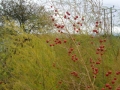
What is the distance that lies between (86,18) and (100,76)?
4.32ft

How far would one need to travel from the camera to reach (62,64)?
411cm

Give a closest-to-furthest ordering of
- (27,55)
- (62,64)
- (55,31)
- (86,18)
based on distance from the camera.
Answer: (62,64) → (27,55) → (86,18) → (55,31)

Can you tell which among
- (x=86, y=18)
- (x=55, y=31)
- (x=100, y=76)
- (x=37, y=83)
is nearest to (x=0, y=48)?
(x=55, y=31)

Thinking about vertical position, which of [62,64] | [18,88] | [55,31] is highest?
[55,31]

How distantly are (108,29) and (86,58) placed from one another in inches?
29.8

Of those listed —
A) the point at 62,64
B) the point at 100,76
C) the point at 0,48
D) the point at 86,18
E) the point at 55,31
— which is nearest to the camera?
the point at 100,76

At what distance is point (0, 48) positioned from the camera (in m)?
6.17

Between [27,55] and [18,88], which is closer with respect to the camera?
[18,88]

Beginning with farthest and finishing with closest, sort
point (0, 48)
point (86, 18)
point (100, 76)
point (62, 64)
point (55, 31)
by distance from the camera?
point (0, 48), point (55, 31), point (86, 18), point (62, 64), point (100, 76)

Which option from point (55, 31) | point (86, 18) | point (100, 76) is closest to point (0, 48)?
point (55, 31)

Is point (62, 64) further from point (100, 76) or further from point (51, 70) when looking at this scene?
point (100, 76)

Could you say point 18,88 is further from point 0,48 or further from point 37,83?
point 0,48

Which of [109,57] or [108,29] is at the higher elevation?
[108,29]

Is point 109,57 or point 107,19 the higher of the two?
point 107,19
